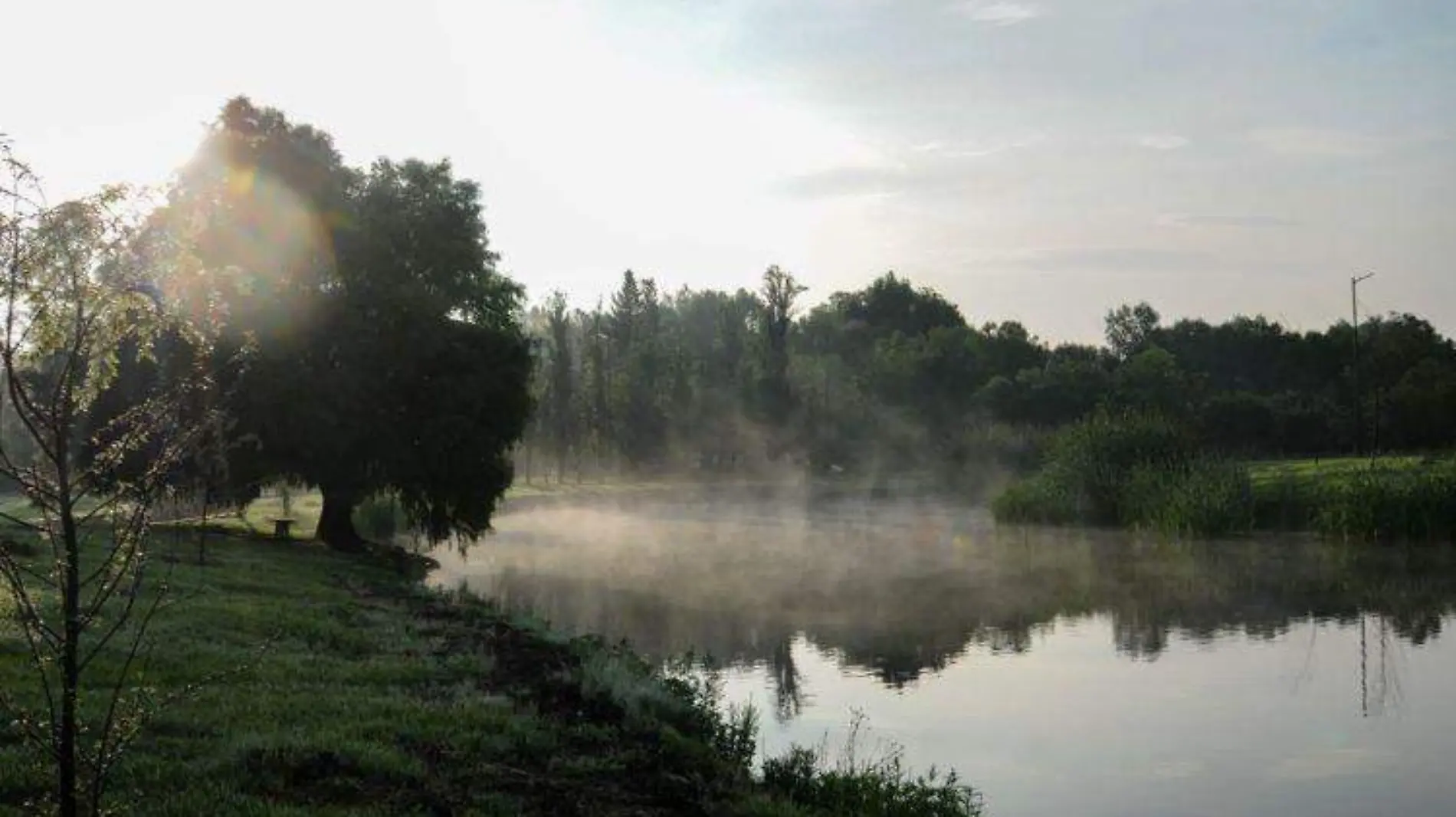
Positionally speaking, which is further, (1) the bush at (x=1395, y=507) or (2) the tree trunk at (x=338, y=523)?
(1) the bush at (x=1395, y=507)

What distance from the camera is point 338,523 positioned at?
44062 millimetres

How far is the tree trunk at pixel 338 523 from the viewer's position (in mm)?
43469

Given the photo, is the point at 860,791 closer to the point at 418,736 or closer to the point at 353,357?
the point at 418,736

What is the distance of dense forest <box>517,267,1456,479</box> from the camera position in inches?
3612

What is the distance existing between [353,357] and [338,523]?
23.1 feet

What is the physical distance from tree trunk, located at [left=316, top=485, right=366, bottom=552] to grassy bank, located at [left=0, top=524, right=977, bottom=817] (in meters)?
20.9

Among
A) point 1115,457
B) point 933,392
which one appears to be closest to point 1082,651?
point 1115,457

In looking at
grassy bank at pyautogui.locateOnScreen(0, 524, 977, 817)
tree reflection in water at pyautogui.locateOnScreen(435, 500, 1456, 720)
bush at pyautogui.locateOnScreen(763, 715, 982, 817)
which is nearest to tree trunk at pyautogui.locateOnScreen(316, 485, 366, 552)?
tree reflection in water at pyautogui.locateOnScreen(435, 500, 1456, 720)

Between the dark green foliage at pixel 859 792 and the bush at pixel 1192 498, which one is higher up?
the bush at pixel 1192 498

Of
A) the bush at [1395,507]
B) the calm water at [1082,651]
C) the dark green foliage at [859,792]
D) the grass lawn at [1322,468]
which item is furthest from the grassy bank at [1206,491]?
the dark green foliage at [859,792]

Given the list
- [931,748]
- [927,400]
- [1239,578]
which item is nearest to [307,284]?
[931,748]

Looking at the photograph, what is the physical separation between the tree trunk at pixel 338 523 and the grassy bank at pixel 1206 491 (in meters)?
33.4

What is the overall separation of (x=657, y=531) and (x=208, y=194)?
56.6m

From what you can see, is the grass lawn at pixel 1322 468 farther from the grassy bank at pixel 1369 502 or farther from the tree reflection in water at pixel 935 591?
the tree reflection in water at pixel 935 591
